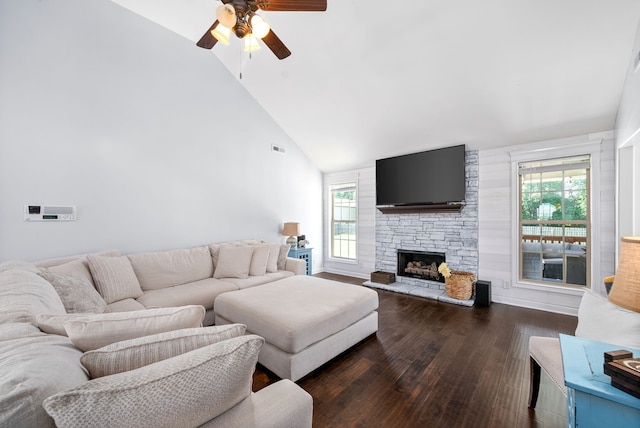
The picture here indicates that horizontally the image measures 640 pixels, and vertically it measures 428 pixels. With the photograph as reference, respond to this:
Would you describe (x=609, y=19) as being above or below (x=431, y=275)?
above

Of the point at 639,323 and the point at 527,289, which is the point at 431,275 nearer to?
the point at 527,289

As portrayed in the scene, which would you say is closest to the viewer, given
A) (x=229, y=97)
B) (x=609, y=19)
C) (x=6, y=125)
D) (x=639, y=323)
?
(x=639, y=323)

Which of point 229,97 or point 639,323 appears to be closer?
point 639,323

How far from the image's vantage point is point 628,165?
2.71 m

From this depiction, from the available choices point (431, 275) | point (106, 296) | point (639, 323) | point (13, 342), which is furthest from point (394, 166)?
point (13, 342)

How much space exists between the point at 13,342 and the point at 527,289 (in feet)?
16.1

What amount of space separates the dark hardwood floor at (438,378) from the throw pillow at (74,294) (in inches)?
56.6

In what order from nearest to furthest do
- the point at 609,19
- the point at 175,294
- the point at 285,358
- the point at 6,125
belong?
the point at 285,358, the point at 609,19, the point at 6,125, the point at 175,294

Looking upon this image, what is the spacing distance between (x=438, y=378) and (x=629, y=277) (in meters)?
1.44

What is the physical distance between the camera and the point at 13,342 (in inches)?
33.2

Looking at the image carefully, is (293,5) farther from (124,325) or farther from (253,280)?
(253,280)

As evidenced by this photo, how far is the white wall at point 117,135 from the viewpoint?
8.48ft

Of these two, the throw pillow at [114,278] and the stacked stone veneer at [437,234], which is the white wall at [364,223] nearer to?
the stacked stone veneer at [437,234]

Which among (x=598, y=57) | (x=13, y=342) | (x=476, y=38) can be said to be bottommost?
(x=13, y=342)
